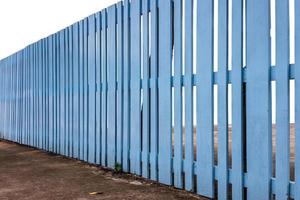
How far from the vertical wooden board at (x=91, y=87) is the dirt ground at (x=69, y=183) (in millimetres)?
348

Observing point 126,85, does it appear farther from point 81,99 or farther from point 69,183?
point 81,99

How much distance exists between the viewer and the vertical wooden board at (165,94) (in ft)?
17.3

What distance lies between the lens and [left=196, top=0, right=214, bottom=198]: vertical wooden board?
15.1 feet

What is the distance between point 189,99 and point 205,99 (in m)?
0.28

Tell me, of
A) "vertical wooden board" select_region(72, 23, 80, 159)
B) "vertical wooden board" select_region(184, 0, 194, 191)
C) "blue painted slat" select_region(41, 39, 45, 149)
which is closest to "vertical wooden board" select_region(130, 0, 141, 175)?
"vertical wooden board" select_region(184, 0, 194, 191)

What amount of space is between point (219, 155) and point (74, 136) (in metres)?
4.16

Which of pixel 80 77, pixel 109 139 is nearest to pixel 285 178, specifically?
pixel 109 139

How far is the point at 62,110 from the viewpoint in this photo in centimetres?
859

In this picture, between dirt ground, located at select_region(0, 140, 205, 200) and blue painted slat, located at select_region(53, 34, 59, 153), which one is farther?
blue painted slat, located at select_region(53, 34, 59, 153)

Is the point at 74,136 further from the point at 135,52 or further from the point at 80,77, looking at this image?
the point at 135,52

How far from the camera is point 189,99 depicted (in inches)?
193

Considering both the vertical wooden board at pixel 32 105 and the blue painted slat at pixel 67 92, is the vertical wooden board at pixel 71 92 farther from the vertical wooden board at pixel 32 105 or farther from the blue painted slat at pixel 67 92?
the vertical wooden board at pixel 32 105

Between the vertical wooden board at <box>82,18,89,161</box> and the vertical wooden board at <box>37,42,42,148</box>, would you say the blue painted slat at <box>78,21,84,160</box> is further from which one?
the vertical wooden board at <box>37,42,42,148</box>

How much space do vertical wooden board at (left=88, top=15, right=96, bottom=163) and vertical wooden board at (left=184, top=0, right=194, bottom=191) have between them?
266 centimetres
